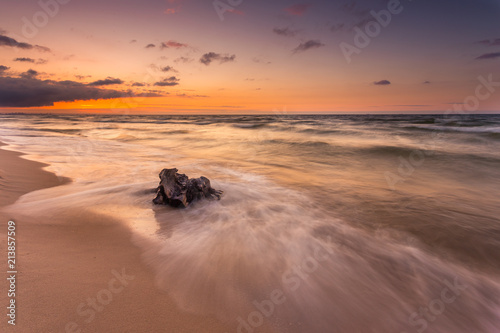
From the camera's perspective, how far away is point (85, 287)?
7.32 feet

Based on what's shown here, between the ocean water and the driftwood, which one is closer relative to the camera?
the ocean water

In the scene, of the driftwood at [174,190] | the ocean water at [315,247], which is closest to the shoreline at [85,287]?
the ocean water at [315,247]

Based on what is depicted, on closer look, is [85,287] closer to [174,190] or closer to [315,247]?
[174,190]

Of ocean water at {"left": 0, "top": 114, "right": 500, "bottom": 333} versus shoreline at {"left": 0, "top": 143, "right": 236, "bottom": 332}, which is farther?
ocean water at {"left": 0, "top": 114, "right": 500, "bottom": 333}

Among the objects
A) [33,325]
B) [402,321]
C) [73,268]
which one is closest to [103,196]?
[73,268]

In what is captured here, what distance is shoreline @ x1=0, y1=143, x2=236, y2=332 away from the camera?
6.13ft

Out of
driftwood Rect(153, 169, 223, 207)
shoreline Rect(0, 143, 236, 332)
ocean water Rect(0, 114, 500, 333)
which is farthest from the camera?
driftwood Rect(153, 169, 223, 207)

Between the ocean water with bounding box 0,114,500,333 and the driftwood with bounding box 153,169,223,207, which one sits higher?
the driftwood with bounding box 153,169,223,207

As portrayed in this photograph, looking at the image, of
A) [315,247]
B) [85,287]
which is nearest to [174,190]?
[85,287]

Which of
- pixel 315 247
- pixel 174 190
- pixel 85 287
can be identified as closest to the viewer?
pixel 85 287

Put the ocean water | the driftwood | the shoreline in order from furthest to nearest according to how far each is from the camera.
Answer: the driftwood < the ocean water < the shoreline

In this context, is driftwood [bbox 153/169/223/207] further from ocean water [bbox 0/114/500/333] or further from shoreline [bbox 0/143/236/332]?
shoreline [bbox 0/143/236/332]

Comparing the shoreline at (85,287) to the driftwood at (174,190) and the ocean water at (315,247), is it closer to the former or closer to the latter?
the ocean water at (315,247)

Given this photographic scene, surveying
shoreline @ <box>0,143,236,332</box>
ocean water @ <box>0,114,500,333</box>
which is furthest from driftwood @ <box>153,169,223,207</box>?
shoreline @ <box>0,143,236,332</box>
